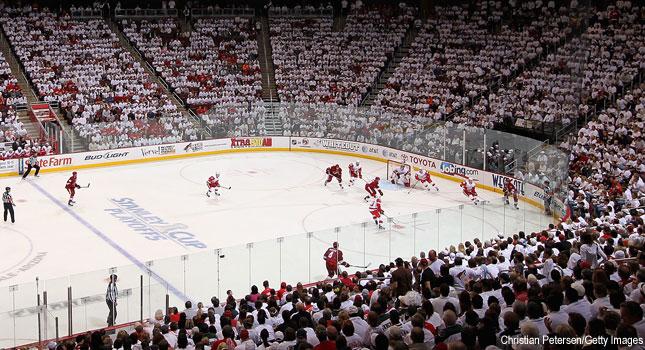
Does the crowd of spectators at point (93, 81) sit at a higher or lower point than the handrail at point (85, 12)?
lower

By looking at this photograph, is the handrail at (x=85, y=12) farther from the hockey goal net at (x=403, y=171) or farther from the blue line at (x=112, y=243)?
the hockey goal net at (x=403, y=171)

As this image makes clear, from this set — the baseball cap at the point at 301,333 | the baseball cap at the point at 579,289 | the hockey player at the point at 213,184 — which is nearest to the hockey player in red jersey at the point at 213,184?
the hockey player at the point at 213,184

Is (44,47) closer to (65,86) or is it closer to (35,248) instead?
(65,86)

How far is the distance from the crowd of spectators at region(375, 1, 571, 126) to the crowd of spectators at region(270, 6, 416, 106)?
1.38m

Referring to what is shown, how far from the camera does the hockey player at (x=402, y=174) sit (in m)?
27.6

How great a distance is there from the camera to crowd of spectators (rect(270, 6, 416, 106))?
126 feet

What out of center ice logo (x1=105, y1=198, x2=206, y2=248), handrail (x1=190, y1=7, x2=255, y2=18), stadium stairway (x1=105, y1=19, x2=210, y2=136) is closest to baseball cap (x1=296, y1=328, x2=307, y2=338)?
center ice logo (x1=105, y1=198, x2=206, y2=248)

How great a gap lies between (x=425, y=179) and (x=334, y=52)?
51.8 ft

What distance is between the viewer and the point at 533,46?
3484cm

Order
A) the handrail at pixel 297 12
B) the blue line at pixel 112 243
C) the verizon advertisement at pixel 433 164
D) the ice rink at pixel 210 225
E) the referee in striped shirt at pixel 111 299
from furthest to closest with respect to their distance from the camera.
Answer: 1. the handrail at pixel 297 12
2. the verizon advertisement at pixel 433 164
3. the ice rink at pixel 210 225
4. the blue line at pixel 112 243
5. the referee in striped shirt at pixel 111 299

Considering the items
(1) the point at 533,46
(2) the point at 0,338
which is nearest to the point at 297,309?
(2) the point at 0,338

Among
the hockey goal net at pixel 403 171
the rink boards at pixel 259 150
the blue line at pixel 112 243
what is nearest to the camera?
the blue line at pixel 112 243

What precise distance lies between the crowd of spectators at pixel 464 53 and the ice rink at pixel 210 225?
4.69m

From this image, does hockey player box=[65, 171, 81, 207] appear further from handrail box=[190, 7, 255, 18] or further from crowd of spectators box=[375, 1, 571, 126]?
handrail box=[190, 7, 255, 18]
